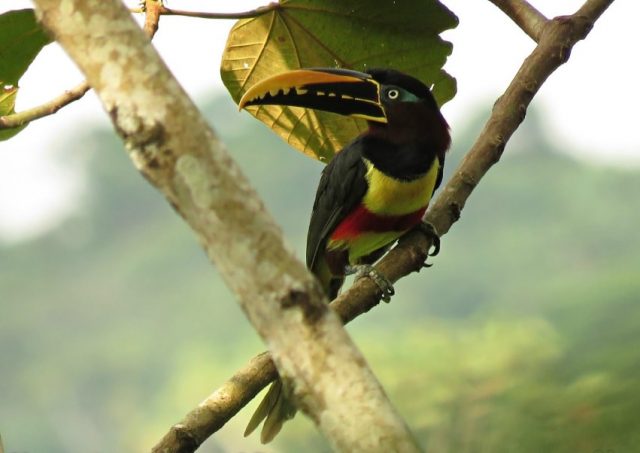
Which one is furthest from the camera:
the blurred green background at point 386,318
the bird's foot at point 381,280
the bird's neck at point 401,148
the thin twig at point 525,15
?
the bird's neck at point 401,148

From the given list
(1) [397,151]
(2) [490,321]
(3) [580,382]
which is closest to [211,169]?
(3) [580,382]

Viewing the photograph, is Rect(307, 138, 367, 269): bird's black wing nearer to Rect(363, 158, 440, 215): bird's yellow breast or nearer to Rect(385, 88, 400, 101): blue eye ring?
Rect(363, 158, 440, 215): bird's yellow breast

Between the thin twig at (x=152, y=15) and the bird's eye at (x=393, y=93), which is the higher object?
the thin twig at (x=152, y=15)

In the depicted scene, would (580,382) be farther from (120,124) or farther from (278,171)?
(278,171)

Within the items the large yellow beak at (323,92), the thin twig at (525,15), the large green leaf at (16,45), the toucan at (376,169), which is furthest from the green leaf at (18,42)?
the thin twig at (525,15)

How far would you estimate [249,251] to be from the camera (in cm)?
205

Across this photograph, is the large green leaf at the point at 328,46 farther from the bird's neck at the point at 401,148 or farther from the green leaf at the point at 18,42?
the green leaf at the point at 18,42

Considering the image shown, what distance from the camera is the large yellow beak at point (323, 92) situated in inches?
146

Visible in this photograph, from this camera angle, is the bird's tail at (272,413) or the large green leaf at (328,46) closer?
the bird's tail at (272,413)

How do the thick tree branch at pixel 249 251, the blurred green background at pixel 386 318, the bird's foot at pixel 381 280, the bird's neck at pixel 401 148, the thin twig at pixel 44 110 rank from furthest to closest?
1. the bird's neck at pixel 401 148
2. the bird's foot at pixel 381 280
3. the thin twig at pixel 44 110
4. the blurred green background at pixel 386 318
5. the thick tree branch at pixel 249 251

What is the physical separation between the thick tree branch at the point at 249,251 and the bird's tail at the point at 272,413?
1.72m

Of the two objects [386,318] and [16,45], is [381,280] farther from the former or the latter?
[386,318]

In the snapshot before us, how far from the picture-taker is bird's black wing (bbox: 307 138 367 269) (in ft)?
13.8

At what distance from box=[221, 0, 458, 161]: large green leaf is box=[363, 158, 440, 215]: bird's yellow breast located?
0.22m
